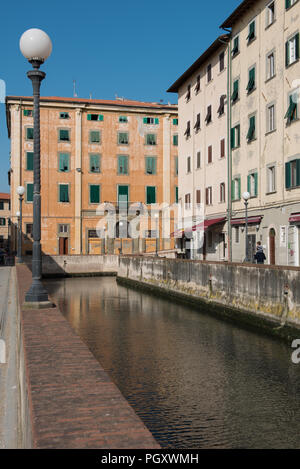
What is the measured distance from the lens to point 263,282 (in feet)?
50.5

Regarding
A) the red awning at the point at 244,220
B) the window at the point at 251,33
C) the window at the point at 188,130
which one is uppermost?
the window at the point at 251,33

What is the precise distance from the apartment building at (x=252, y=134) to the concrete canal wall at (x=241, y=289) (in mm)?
4017

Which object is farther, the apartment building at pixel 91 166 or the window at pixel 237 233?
the apartment building at pixel 91 166

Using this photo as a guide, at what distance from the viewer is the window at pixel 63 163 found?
48.5 meters

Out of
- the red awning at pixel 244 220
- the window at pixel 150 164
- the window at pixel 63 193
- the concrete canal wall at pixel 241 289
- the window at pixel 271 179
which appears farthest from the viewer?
the window at pixel 150 164

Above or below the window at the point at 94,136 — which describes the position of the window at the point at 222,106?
below

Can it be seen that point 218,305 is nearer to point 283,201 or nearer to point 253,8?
point 283,201

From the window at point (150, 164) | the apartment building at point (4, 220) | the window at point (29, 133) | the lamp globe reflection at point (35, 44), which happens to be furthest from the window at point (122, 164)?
the lamp globe reflection at point (35, 44)

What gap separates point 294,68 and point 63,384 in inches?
881

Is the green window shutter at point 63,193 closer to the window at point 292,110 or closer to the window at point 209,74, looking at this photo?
the window at point 209,74

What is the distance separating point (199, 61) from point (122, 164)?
17.2m

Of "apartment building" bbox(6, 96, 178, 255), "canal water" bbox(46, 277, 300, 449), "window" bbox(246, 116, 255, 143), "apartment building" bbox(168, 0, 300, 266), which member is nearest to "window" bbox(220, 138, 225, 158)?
"apartment building" bbox(168, 0, 300, 266)

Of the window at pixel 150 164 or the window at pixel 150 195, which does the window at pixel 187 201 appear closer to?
the window at pixel 150 195

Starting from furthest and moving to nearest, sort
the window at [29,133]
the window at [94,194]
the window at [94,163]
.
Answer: the window at [94,163]
the window at [94,194]
the window at [29,133]
